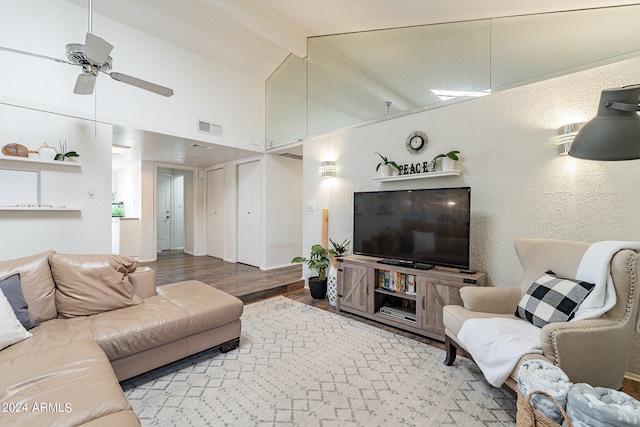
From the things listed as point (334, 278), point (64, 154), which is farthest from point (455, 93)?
point (64, 154)

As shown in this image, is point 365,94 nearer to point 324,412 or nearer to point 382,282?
point 382,282

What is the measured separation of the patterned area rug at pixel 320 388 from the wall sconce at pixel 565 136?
186 cm

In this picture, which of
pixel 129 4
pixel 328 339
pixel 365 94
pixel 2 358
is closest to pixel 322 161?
pixel 365 94

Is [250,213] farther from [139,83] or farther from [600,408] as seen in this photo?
[600,408]

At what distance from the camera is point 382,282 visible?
3.03 meters

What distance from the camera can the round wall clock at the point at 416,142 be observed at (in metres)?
3.03

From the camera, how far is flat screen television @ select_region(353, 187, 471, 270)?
248 centimetres

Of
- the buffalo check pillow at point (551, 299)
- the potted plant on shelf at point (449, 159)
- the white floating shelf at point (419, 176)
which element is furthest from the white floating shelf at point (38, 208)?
the buffalo check pillow at point (551, 299)

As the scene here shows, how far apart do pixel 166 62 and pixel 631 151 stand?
4.85m

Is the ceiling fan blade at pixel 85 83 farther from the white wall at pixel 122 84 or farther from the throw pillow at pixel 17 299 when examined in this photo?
the throw pillow at pixel 17 299

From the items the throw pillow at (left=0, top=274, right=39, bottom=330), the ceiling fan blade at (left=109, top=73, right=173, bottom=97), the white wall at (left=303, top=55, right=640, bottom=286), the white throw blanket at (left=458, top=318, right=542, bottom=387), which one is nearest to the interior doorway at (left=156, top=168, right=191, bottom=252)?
the ceiling fan blade at (left=109, top=73, right=173, bottom=97)

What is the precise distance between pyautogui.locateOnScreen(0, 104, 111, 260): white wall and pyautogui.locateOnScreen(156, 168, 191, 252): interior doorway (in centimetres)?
417

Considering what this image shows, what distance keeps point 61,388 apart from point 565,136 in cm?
343

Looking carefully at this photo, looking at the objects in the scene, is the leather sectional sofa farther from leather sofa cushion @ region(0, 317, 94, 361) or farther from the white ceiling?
the white ceiling
